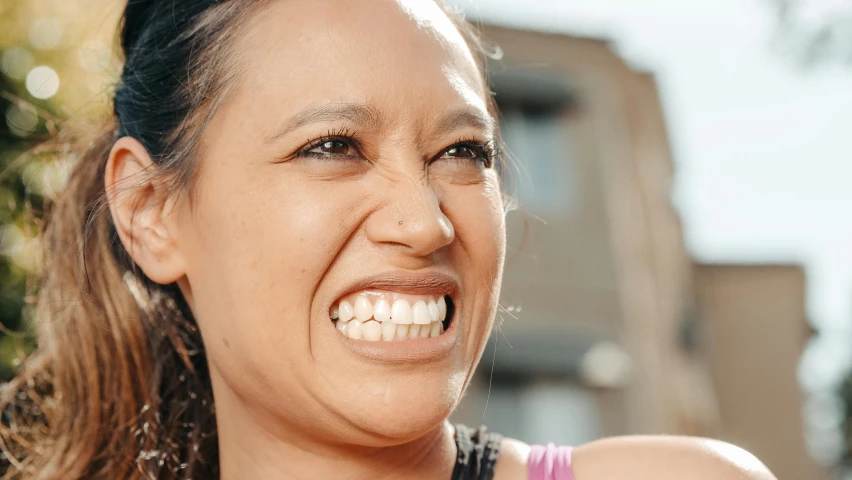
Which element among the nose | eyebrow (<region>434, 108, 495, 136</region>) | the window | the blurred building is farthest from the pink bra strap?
the window

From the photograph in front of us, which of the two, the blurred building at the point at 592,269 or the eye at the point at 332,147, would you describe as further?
the blurred building at the point at 592,269

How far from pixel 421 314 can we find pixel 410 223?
0.56 ft

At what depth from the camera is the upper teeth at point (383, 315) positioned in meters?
1.77

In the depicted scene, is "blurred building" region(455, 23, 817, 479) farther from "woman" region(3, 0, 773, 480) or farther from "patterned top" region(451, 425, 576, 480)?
"woman" region(3, 0, 773, 480)

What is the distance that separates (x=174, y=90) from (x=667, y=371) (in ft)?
35.7

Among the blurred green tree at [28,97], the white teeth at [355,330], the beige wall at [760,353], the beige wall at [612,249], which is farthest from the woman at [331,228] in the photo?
the beige wall at [760,353]

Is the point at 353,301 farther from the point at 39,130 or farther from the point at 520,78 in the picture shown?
the point at 520,78

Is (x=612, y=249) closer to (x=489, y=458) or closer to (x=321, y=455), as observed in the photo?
→ (x=489, y=458)

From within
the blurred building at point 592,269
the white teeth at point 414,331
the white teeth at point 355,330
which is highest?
the blurred building at point 592,269

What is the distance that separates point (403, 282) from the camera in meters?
1.78

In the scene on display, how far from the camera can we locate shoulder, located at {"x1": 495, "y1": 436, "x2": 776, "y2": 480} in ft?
6.05

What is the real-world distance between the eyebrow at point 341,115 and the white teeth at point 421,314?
0.34 metres

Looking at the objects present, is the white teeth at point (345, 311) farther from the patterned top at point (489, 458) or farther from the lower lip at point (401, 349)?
the patterned top at point (489, 458)

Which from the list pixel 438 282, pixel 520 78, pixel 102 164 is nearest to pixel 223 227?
pixel 438 282
